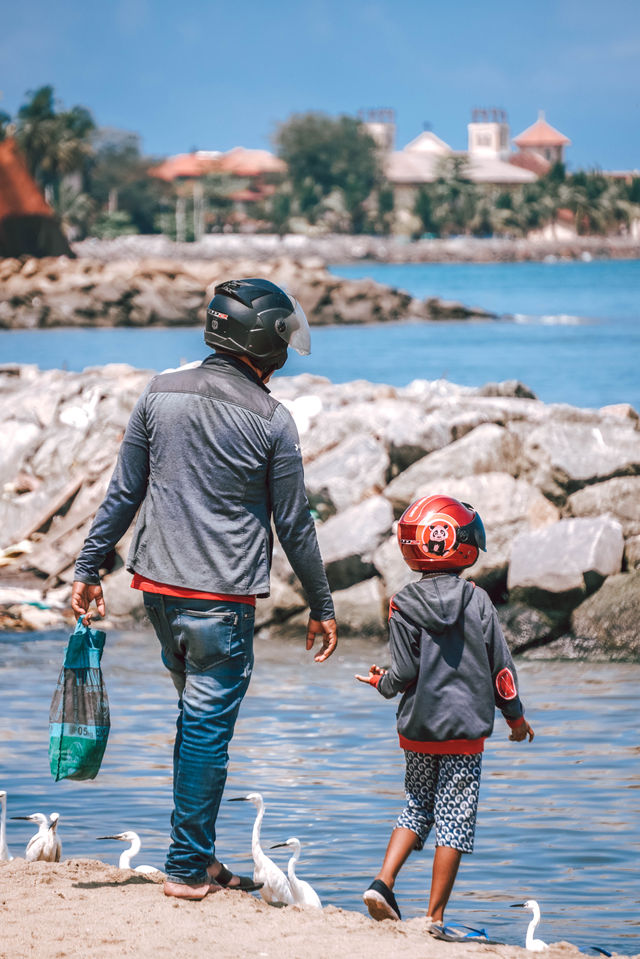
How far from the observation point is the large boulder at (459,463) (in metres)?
12.8

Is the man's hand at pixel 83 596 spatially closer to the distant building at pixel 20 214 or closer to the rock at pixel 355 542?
the rock at pixel 355 542

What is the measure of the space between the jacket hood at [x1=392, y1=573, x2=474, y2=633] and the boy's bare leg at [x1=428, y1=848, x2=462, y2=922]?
26.6 inches

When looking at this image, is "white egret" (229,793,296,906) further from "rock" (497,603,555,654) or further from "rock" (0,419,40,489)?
"rock" (0,419,40,489)

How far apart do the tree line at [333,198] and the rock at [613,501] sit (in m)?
109

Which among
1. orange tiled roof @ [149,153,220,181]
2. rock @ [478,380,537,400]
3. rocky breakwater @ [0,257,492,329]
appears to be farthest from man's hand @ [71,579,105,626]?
orange tiled roof @ [149,153,220,181]

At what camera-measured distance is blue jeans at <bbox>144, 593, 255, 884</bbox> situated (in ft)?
15.0

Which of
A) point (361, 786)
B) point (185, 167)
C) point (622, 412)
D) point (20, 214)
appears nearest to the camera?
point (361, 786)

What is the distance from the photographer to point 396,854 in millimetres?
4570

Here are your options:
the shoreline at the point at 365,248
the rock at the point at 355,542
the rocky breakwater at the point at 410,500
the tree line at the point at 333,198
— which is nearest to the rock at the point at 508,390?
the rocky breakwater at the point at 410,500

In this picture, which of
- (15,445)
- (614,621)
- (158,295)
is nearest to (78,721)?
(614,621)

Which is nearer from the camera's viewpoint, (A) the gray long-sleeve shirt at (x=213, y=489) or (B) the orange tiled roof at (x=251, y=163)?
(A) the gray long-sleeve shirt at (x=213, y=489)

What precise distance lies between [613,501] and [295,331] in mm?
7858

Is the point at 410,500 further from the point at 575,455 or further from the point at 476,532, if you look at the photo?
the point at 476,532

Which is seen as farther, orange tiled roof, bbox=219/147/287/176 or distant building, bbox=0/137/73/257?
orange tiled roof, bbox=219/147/287/176
